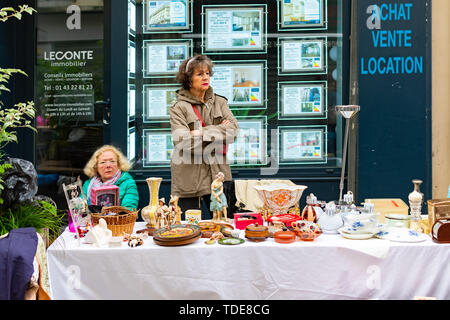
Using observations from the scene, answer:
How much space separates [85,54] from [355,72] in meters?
2.96

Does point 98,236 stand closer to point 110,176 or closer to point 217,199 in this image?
point 217,199

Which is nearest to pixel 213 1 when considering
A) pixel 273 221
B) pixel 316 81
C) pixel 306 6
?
pixel 306 6

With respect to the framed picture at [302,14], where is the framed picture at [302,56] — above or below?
below

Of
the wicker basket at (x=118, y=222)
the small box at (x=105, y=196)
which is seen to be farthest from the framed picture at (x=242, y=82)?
the wicker basket at (x=118, y=222)

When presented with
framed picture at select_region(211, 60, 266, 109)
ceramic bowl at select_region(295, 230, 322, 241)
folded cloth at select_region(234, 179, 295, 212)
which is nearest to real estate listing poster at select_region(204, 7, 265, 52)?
framed picture at select_region(211, 60, 266, 109)

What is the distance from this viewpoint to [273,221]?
295cm

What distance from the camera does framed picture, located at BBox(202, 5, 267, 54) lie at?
516 centimetres

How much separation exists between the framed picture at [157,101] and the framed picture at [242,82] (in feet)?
1.74

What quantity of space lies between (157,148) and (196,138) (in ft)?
4.59

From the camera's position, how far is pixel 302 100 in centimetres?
524

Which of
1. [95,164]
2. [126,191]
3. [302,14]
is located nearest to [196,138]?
[126,191]

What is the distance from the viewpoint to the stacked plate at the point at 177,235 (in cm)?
265

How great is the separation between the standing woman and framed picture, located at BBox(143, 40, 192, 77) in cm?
117

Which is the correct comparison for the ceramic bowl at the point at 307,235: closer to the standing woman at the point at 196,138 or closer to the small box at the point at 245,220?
the small box at the point at 245,220
